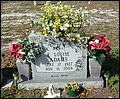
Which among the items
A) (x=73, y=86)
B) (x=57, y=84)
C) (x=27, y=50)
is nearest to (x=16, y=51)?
(x=27, y=50)

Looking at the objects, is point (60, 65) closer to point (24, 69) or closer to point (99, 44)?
point (24, 69)

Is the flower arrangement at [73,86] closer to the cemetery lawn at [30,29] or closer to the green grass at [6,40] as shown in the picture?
the cemetery lawn at [30,29]

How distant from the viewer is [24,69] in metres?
5.13

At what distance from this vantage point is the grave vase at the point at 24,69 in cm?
508

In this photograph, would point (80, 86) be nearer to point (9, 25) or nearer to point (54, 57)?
point (54, 57)

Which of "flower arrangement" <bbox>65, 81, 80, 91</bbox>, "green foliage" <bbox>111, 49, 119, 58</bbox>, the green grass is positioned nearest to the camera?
"flower arrangement" <bbox>65, 81, 80, 91</bbox>

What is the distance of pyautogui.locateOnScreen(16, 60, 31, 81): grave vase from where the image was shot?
5.08 meters

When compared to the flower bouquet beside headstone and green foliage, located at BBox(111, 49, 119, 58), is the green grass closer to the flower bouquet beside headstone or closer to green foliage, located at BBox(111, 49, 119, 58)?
green foliage, located at BBox(111, 49, 119, 58)

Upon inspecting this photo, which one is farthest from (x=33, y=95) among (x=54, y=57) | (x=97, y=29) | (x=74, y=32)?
(x=97, y=29)

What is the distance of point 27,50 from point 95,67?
1237mm

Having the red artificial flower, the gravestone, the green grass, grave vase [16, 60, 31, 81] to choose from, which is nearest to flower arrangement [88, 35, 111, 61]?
the red artificial flower

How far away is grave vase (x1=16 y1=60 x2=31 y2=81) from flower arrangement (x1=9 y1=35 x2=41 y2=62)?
0.25 ft

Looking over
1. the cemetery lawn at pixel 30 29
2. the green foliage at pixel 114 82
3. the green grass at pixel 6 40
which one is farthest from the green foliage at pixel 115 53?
the green grass at pixel 6 40

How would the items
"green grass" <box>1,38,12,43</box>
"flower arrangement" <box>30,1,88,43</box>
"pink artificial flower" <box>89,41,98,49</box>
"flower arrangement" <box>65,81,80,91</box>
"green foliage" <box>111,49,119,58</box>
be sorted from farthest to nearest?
1. "green grass" <box>1,38,12,43</box>
2. "green foliage" <box>111,49,119,58</box>
3. "pink artificial flower" <box>89,41,98,49</box>
4. "flower arrangement" <box>65,81,80,91</box>
5. "flower arrangement" <box>30,1,88,43</box>
